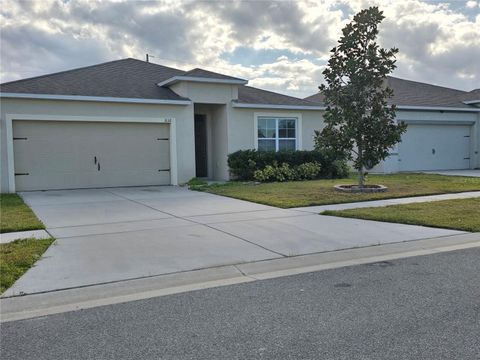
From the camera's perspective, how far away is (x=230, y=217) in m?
10.0

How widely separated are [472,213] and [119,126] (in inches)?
462

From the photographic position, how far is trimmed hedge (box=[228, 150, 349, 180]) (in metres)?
17.8

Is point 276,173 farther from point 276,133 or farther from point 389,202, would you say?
point 389,202

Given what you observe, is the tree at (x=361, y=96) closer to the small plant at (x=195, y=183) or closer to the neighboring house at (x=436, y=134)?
the small plant at (x=195, y=183)

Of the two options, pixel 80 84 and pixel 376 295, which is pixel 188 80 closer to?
pixel 80 84

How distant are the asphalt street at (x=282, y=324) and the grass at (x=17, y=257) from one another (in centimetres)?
139

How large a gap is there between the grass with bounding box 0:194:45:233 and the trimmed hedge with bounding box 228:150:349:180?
779 centimetres

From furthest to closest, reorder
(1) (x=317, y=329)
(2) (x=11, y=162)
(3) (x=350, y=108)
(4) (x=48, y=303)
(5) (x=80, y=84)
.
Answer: (5) (x=80, y=84)
(2) (x=11, y=162)
(3) (x=350, y=108)
(4) (x=48, y=303)
(1) (x=317, y=329)

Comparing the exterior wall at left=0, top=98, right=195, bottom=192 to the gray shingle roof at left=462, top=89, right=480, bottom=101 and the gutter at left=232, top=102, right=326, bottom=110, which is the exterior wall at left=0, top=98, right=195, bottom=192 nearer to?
the gutter at left=232, top=102, right=326, bottom=110

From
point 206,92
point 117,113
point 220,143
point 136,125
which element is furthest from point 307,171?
point 117,113

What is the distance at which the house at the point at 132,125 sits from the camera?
15.3 meters

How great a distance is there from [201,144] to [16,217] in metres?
10.8

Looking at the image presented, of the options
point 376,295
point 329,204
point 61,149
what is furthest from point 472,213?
point 61,149

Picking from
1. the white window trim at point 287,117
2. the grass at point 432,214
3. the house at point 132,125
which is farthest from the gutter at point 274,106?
the grass at point 432,214
